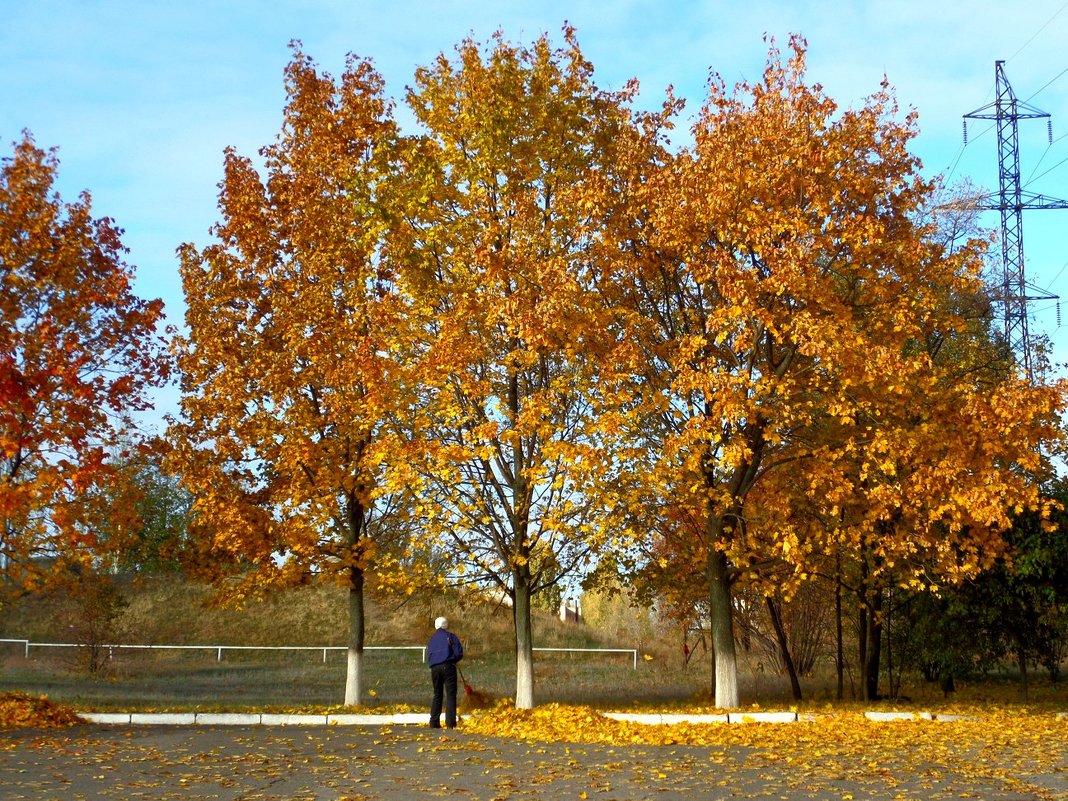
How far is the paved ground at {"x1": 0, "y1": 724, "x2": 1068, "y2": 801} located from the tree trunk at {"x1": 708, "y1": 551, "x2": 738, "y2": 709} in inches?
251

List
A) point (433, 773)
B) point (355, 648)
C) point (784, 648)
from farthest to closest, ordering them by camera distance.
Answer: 1. point (784, 648)
2. point (355, 648)
3. point (433, 773)

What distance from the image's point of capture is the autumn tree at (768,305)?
1842 cm

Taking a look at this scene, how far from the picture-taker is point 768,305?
1958 centimetres

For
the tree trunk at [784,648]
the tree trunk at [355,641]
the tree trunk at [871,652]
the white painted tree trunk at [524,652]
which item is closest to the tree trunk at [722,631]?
the white painted tree trunk at [524,652]

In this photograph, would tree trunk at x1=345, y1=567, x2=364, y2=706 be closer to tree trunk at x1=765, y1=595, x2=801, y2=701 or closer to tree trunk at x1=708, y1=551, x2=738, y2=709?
tree trunk at x1=708, y1=551, x2=738, y2=709

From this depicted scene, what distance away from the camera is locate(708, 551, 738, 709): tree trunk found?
20.5m

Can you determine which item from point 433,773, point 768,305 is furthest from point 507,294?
point 433,773

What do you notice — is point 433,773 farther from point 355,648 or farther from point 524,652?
point 355,648

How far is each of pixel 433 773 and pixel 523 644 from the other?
8766 mm

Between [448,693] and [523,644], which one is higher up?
[523,644]

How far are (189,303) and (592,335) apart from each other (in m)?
8.93

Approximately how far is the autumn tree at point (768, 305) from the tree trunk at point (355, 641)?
6.99m

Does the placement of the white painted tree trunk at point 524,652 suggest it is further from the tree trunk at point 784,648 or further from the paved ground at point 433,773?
the tree trunk at point 784,648

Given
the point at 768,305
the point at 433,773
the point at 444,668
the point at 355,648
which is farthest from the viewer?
the point at 355,648
